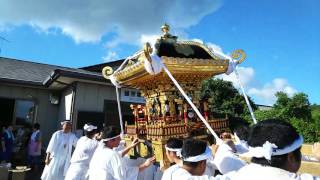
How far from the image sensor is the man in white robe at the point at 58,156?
6.97 m

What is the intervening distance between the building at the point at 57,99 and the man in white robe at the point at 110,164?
6.22 meters

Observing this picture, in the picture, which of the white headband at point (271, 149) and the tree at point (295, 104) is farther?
the tree at point (295, 104)

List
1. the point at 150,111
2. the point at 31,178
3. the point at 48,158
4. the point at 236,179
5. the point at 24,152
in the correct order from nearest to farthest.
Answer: the point at 236,179 → the point at 150,111 → the point at 48,158 → the point at 31,178 → the point at 24,152

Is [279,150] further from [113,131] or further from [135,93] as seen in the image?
[135,93]

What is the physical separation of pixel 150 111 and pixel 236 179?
354cm

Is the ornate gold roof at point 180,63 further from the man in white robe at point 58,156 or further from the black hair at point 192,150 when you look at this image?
the man in white robe at point 58,156

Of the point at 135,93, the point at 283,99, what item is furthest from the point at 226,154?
the point at 283,99

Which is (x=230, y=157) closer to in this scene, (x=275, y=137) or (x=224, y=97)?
(x=275, y=137)

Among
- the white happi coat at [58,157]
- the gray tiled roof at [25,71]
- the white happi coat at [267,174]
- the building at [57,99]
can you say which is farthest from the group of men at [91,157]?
the gray tiled roof at [25,71]

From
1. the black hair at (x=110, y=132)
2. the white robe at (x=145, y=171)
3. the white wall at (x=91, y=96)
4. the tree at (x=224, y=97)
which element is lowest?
the white robe at (x=145, y=171)

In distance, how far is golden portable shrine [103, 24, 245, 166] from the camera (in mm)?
Answer: 4391

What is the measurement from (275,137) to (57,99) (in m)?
12.3

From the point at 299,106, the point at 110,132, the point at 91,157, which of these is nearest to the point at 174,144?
the point at 110,132

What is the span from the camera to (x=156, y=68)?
4.07m
